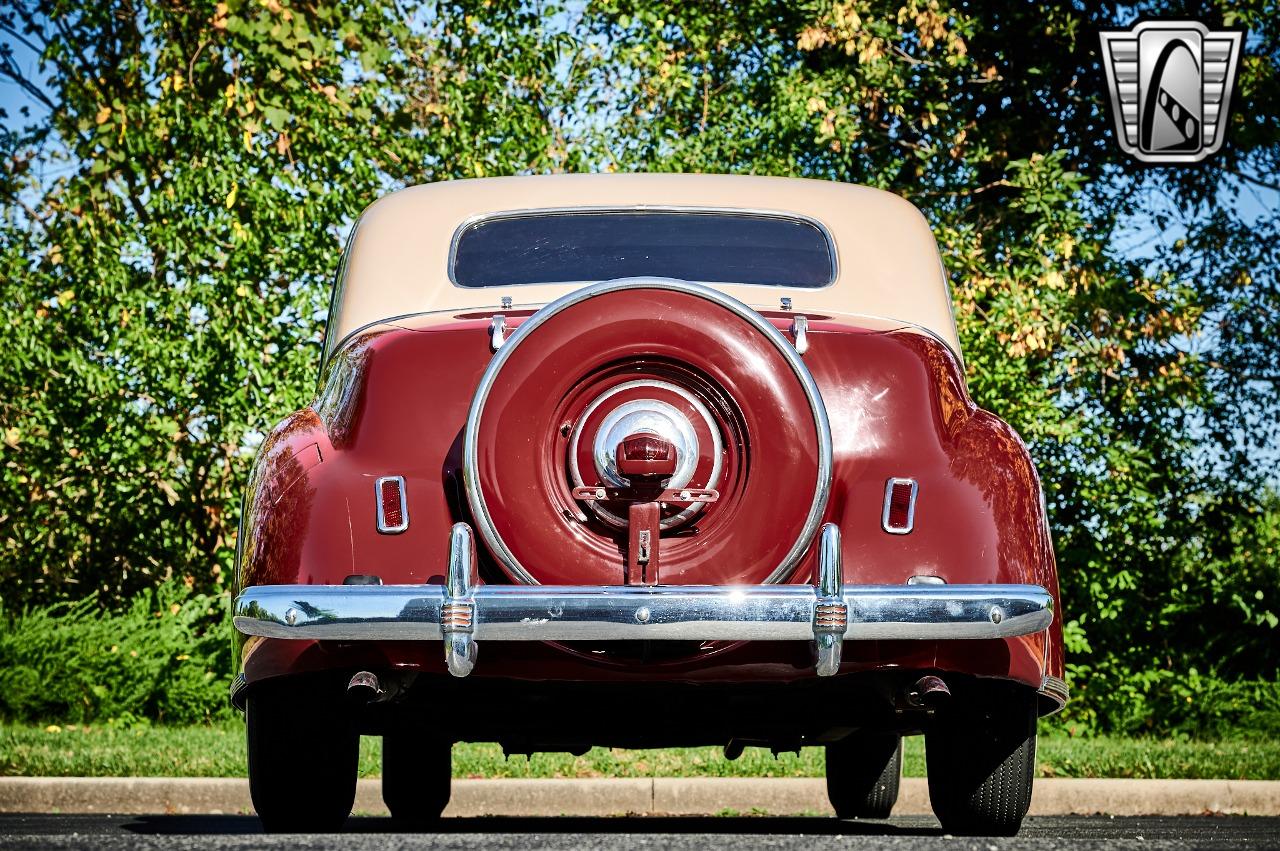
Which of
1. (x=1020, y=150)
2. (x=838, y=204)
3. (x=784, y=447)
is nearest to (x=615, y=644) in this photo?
(x=784, y=447)

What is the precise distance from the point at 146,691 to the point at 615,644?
25.3 ft

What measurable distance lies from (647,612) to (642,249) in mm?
1659

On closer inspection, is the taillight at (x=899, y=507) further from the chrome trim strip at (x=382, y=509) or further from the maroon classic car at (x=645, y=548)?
the chrome trim strip at (x=382, y=509)

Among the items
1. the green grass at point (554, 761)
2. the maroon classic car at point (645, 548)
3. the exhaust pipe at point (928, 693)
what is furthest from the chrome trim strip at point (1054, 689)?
the green grass at point (554, 761)

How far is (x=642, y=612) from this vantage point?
9.46 ft

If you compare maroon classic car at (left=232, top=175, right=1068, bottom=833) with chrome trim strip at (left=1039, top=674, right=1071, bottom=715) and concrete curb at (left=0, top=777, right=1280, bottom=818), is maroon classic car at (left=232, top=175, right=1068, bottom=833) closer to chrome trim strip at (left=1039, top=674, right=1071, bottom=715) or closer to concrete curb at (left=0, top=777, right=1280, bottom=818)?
chrome trim strip at (left=1039, top=674, right=1071, bottom=715)

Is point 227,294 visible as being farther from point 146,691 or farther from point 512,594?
point 512,594

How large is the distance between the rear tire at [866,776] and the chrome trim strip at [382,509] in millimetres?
3198

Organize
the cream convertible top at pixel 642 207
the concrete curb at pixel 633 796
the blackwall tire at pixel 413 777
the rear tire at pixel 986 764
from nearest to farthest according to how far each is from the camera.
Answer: the rear tire at pixel 986 764 < the cream convertible top at pixel 642 207 < the blackwall tire at pixel 413 777 < the concrete curb at pixel 633 796

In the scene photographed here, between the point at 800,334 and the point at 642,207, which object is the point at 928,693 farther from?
the point at 642,207

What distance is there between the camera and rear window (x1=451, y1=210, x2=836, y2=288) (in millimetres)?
4215

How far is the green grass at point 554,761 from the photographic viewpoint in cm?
701

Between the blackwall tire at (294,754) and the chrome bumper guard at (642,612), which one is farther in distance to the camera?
the blackwall tire at (294,754)

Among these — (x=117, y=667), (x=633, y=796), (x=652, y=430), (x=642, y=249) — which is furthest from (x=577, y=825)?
(x=117, y=667)
